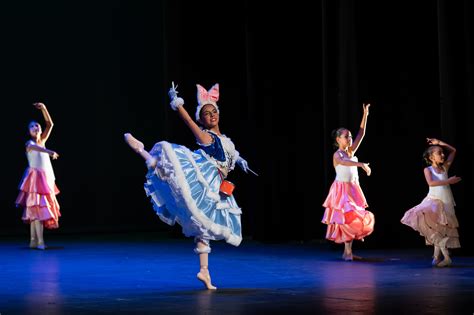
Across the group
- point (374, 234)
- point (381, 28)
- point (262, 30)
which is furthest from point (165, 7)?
point (374, 234)

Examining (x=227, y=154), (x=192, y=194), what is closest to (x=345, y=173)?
(x=227, y=154)

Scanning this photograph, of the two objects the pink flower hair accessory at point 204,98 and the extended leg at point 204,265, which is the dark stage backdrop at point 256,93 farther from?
the extended leg at point 204,265

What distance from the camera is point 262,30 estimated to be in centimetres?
1095

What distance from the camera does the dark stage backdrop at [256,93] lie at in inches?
379

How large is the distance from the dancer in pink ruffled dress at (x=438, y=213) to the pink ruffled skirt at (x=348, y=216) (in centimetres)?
57

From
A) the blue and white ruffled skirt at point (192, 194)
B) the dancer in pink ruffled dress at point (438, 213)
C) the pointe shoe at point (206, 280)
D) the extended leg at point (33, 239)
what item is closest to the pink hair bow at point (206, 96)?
the blue and white ruffled skirt at point (192, 194)

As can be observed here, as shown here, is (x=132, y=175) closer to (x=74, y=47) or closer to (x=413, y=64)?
(x=74, y=47)

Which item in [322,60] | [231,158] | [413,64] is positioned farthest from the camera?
[322,60]

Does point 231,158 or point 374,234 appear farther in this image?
point 374,234

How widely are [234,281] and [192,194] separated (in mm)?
959

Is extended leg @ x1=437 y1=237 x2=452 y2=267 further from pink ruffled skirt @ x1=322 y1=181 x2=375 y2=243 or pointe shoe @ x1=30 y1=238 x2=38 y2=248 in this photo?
pointe shoe @ x1=30 y1=238 x2=38 y2=248

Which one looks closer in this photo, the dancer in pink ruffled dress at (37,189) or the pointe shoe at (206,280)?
the pointe shoe at (206,280)

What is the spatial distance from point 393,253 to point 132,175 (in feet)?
17.7

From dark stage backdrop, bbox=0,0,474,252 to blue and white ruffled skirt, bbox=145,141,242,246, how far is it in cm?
305
